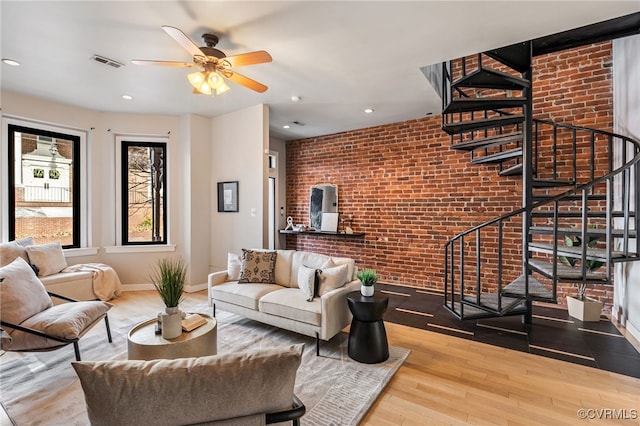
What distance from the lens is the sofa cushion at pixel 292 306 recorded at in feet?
8.59

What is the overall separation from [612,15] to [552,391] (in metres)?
2.81

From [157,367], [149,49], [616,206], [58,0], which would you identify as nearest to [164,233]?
[149,49]

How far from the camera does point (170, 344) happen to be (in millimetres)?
1923

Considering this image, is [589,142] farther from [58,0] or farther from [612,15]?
[58,0]

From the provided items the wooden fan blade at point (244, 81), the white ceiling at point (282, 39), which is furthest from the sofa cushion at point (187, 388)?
the wooden fan blade at point (244, 81)

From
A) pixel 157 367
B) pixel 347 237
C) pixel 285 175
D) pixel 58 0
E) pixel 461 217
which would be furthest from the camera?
pixel 285 175

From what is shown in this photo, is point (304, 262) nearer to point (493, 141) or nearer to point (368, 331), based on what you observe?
point (368, 331)

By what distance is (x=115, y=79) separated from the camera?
3.35 metres

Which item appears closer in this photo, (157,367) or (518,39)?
(157,367)

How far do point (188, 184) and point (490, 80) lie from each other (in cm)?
424

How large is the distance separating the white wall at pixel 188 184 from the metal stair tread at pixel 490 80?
2558mm

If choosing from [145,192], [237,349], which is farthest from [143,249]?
[237,349]

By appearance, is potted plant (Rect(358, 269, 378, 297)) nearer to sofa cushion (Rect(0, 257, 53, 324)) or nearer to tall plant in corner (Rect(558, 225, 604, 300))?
tall plant in corner (Rect(558, 225, 604, 300))

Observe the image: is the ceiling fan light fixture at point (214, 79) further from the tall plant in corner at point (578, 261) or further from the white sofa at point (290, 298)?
the tall plant in corner at point (578, 261)
